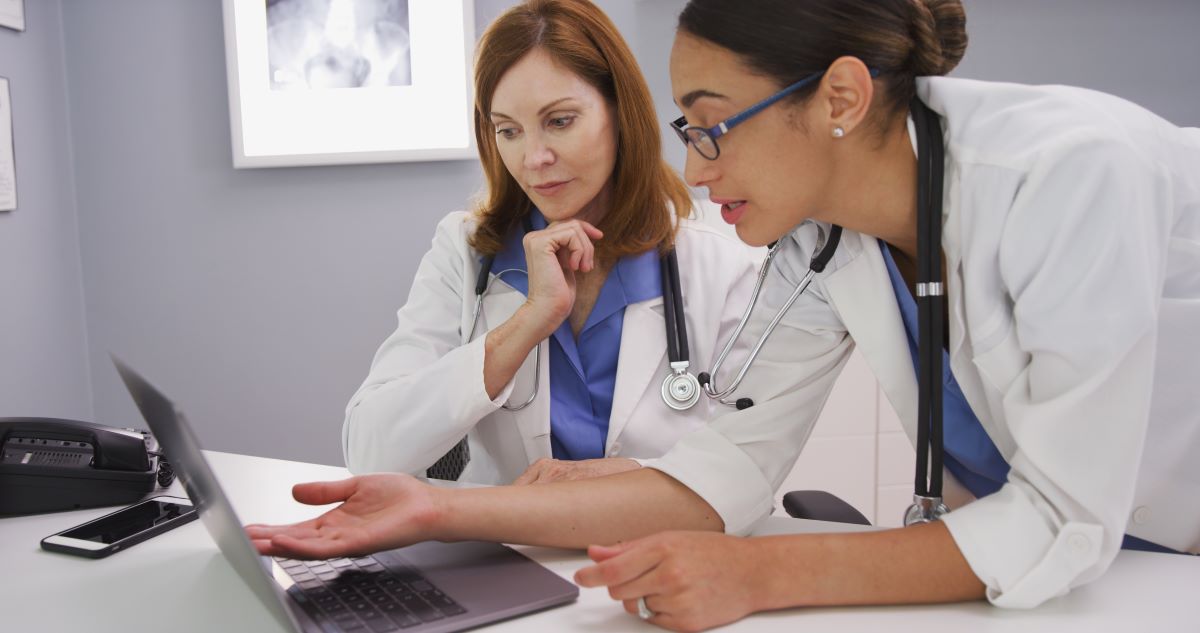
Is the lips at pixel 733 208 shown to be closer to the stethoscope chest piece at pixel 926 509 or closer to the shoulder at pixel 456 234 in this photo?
the stethoscope chest piece at pixel 926 509

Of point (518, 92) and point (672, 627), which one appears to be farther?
point (518, 92)

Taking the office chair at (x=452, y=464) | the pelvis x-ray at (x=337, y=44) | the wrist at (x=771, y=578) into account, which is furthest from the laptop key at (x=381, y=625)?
the pelvis x-ray at (x=337, y=44)

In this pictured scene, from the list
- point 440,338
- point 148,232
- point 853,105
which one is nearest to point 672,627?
point 853,105

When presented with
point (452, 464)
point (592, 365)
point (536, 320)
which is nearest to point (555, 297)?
point (536, 320)

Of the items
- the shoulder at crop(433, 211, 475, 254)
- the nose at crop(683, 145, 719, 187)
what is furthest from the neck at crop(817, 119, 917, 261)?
the shoulder at crop(433, 211, 475, 254)

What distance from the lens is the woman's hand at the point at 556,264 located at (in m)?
1.44

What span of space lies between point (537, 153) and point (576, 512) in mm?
679

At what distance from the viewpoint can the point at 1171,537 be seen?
38.6 inches

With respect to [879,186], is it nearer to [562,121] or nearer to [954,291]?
[954,291]

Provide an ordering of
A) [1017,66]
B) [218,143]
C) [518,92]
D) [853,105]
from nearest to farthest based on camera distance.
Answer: [853,105]
[518,92]
[1017,66]
[218,143]

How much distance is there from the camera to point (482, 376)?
139cm

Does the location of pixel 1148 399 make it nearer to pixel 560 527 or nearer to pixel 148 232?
pixel 560 527

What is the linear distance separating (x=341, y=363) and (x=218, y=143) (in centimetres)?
70

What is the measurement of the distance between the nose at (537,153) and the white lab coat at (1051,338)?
0.58 metres
